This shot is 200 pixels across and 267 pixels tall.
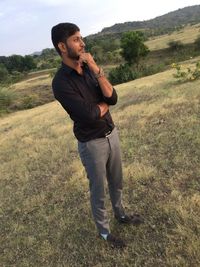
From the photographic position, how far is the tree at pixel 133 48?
151ft

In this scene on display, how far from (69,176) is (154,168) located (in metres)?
1.61

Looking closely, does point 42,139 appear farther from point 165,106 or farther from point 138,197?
point 138,197

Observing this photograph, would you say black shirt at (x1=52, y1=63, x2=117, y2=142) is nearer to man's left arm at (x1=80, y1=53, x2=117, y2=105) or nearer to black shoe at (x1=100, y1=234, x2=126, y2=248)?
man's left arm at (x1=80, y1=53, x2=117, y2=105)

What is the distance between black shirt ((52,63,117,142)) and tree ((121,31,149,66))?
142ft

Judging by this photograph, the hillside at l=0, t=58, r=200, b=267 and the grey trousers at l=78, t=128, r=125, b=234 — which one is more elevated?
the grey trousers at l=78, t=128, r=125, b=234

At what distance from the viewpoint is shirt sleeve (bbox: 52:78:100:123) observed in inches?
141

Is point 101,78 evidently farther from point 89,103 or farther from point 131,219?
point 131,219

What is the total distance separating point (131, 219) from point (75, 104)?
66.0 inches

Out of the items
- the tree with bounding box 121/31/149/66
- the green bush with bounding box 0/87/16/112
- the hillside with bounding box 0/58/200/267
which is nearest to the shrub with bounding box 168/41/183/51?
the tree with bounding box 121/31/149/66

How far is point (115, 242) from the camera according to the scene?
423cm

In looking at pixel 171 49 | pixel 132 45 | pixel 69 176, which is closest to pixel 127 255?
pixel 69 176

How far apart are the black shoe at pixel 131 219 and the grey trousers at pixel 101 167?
14.6 inches

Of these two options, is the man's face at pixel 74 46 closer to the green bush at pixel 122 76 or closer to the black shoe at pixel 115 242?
the black shoe at pixel 115 242

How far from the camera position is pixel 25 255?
4.76m
